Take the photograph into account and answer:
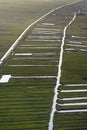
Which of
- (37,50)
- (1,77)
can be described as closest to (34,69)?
(1,77)

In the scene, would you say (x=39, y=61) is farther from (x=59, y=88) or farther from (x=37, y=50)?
(x=59, y=88)

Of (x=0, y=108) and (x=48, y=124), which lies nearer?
(x=48, y=124)

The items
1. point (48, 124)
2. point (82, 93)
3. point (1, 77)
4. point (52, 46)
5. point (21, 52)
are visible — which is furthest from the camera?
point (52, 46)

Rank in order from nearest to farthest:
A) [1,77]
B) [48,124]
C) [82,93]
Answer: [48,124], [82,93], [1,77]

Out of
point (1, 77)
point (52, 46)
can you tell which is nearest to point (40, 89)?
point (1, 77)

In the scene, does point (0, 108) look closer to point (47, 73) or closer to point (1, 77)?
point (1, 77)

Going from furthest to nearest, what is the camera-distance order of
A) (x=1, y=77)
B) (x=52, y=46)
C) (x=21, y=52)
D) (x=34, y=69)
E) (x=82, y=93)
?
1. (x=52, y=46)
2. (x=21, y=52)
3. (x=34, y=69)
4. (x=1, y=77)
5. (x=82, y=93)
